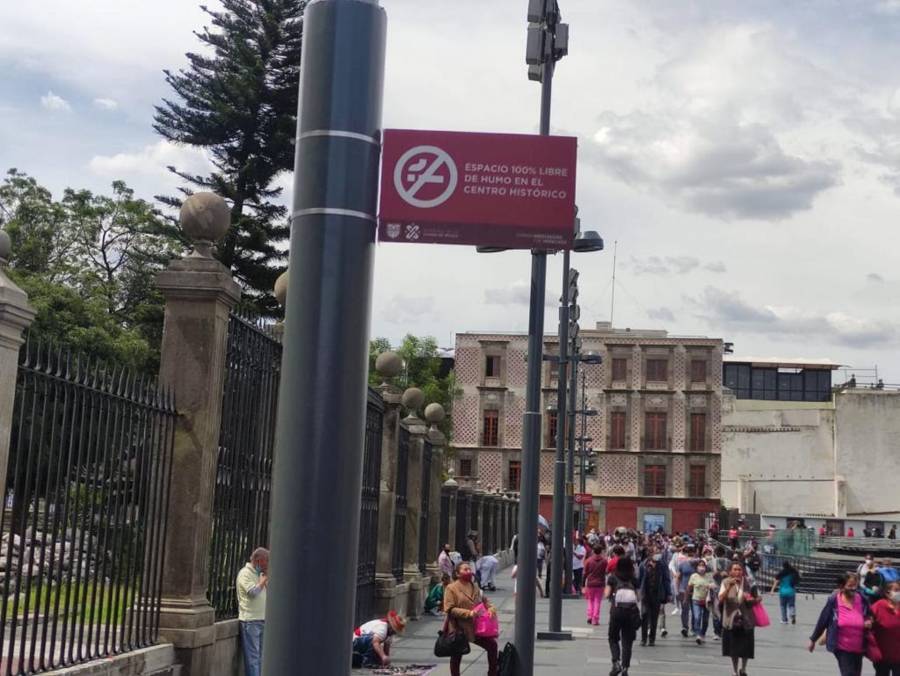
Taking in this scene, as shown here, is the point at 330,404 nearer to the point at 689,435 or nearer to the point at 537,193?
the point at 537,193

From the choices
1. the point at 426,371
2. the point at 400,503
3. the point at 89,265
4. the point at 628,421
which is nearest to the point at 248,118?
the point at 89,265

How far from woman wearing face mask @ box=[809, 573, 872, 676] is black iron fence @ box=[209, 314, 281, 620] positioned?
21.5 ft

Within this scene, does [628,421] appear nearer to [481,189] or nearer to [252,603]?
[252,603]

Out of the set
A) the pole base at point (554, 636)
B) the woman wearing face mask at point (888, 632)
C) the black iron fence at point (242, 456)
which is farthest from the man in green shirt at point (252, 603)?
the pole base at point (554, 636)

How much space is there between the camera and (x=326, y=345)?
3494mm

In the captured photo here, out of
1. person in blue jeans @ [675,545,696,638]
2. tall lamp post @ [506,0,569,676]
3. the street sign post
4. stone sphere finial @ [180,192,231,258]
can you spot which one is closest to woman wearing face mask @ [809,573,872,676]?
tall lamp post @ [506,0,569,676]

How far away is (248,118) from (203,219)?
26219mm

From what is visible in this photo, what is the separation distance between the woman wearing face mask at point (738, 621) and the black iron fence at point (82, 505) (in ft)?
30.1

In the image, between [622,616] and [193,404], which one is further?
[622,616]

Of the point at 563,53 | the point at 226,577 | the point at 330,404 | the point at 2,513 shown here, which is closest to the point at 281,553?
the point at 330,404

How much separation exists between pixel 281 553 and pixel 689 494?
76.9 metres

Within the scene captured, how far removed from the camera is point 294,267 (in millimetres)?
3578

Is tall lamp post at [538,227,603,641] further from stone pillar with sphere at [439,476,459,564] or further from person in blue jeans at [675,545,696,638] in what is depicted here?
stone pillar with sphere at [439,476,459,564]

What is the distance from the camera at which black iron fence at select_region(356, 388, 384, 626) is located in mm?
17609
